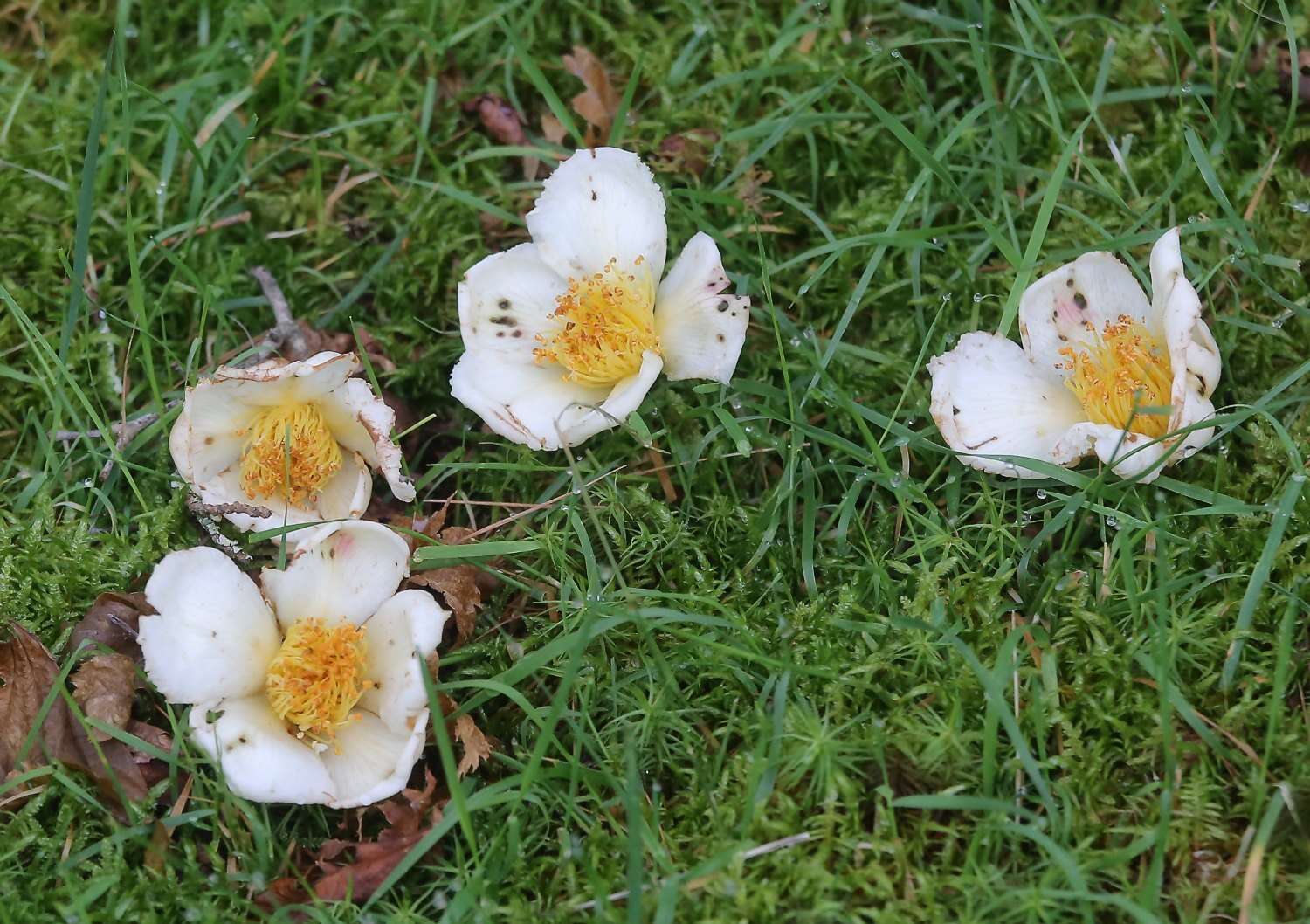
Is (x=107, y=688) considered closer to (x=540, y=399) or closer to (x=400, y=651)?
(x=400, y=651)

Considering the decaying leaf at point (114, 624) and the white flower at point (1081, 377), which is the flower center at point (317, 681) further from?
the white flower at point (1081, 377)

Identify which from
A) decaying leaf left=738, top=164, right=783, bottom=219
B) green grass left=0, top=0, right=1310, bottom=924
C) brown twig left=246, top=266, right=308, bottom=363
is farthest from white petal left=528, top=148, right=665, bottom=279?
brown twig left=246, top=266, right=308, bottom=363

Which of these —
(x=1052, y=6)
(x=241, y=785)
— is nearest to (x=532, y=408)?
(x=241, y=785)

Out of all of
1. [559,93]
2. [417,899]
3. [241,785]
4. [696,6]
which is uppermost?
[696,6]

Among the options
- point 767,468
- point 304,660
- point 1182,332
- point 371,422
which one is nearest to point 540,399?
point 371,422

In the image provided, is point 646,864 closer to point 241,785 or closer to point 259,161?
point 241,785

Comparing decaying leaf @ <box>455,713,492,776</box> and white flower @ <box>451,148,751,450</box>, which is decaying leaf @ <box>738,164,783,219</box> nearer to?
white flower @ <box>451,148,751,450</box>
